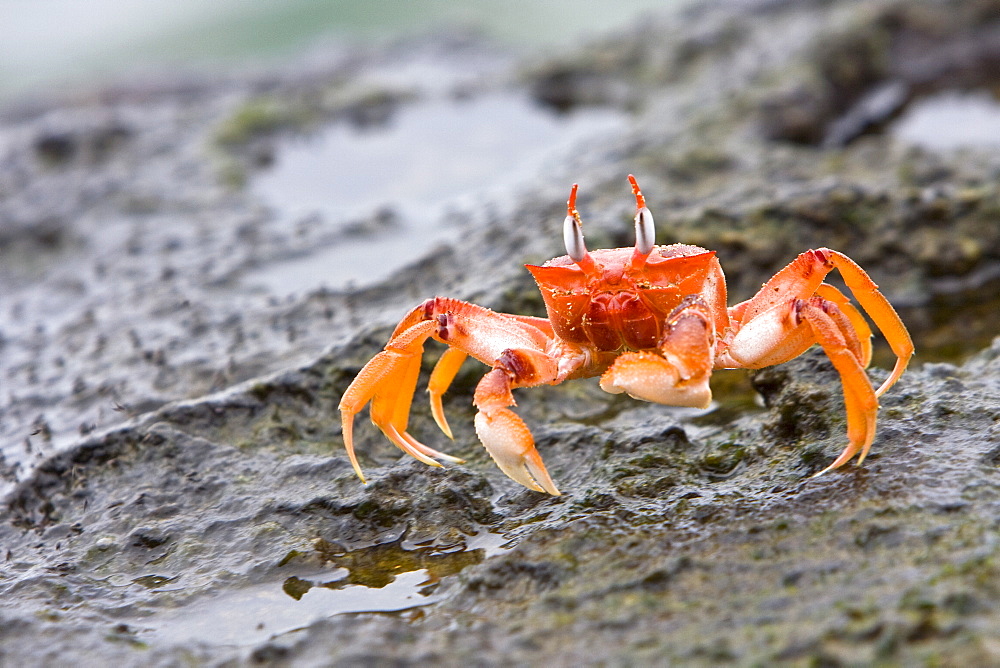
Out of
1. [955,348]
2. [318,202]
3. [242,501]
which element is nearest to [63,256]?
[318,202]

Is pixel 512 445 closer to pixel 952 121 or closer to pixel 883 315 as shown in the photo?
pixel 883 315

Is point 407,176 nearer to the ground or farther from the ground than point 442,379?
farther from the ground

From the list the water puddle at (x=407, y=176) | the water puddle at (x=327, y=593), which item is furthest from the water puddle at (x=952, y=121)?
the water puddle at (x=327, y=593)

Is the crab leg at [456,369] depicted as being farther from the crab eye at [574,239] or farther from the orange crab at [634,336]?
the crab eye at [574,239]

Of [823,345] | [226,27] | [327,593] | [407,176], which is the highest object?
[226,27]

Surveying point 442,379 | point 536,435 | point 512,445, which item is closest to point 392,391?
point 442,379

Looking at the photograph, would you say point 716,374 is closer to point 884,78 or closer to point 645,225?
point 645,225
